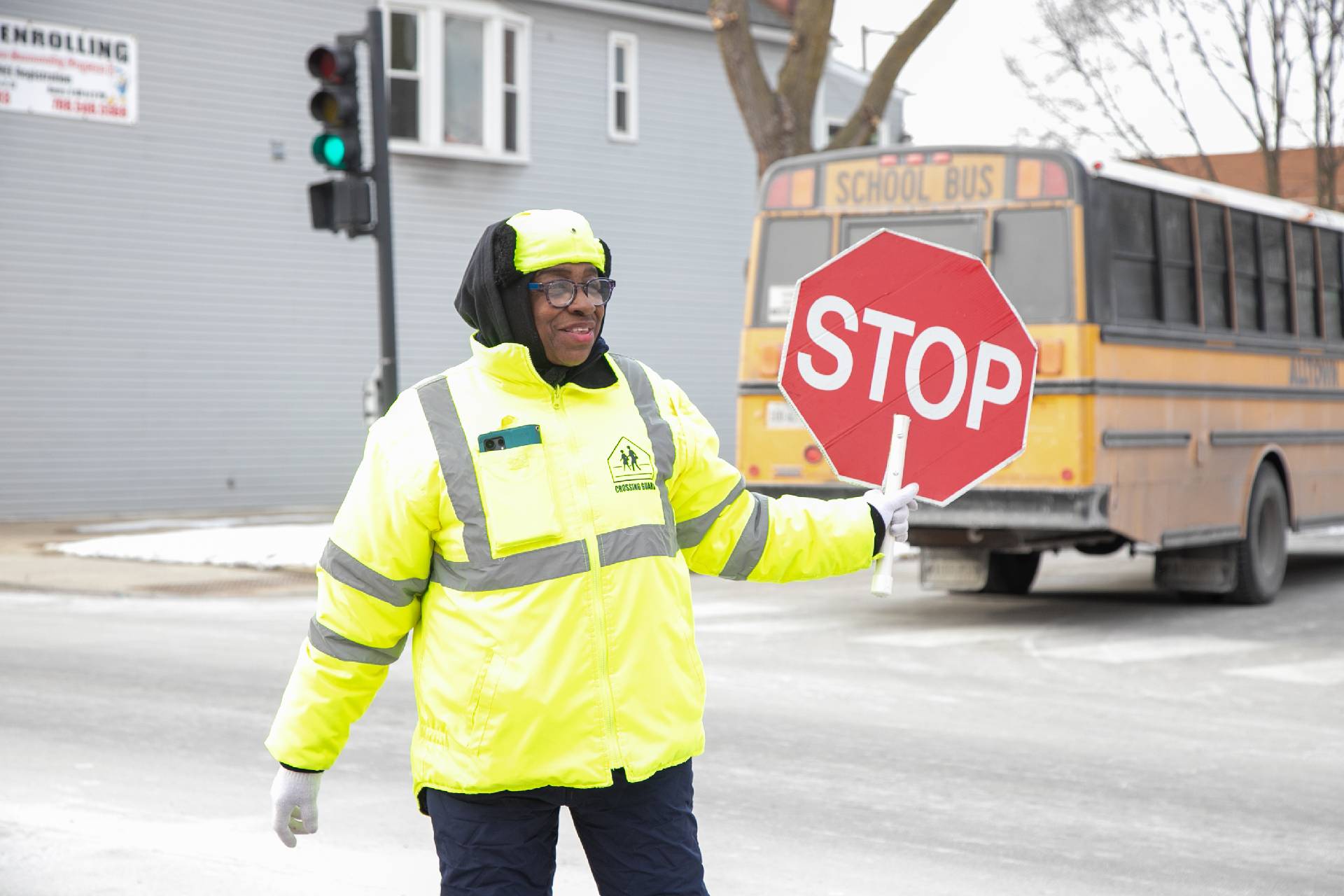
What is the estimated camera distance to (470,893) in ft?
10.6

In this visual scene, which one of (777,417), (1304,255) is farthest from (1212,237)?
(777,417)

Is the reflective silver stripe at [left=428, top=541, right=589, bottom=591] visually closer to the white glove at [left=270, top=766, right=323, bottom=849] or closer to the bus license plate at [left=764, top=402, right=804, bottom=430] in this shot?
the white glove at [left=270, top=766, right=323, bottom=849]

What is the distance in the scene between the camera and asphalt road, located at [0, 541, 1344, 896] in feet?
18.8

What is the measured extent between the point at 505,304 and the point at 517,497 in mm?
365

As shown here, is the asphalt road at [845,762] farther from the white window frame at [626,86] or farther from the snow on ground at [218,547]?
the white window frame at [626,86]

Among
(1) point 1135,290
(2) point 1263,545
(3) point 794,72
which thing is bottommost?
(2) point 1263,545

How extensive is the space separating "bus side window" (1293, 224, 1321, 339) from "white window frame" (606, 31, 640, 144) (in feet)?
42.8

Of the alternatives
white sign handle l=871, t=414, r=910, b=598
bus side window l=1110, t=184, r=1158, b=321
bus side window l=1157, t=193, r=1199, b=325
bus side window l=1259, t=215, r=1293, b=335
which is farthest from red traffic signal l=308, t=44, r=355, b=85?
white sign handle l=871, t=414, r=910, b=598

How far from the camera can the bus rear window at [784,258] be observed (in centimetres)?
1245

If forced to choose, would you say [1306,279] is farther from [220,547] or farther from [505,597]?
[505,597]

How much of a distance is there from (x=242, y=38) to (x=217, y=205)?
208cm

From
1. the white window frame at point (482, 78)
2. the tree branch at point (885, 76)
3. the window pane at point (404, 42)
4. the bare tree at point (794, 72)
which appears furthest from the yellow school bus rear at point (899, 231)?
the window pane at point (404, 42)

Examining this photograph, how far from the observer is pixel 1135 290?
476 inches

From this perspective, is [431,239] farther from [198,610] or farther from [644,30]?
[198,610]
